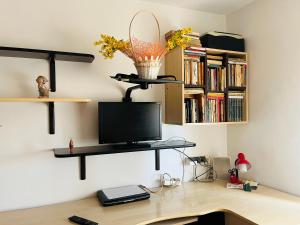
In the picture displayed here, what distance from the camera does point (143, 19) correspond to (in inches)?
91.1

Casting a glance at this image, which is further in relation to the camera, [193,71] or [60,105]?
[193,71]

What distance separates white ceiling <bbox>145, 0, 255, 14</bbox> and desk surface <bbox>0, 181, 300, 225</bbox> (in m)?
1.73

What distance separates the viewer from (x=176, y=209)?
1.77 m

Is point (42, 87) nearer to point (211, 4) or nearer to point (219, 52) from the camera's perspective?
point (219, 52)

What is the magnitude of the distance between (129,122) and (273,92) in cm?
127

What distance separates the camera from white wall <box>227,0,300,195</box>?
2.01 metres

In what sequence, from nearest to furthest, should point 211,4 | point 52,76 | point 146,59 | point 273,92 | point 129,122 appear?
point 146,59
point 52,76
point 129,122
point 273,92
point 211,4

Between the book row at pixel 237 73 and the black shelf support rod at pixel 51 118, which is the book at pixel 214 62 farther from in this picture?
the black shelf support rod at pixel 51 118

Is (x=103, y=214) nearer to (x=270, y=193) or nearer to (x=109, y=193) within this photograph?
(x=109, y=193)

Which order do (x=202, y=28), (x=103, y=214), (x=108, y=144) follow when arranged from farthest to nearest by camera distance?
(x=202, y=28)
(x=108, y=144)
(x=103, y=214)

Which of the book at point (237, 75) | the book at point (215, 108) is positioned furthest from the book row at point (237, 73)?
the book at point (215, 108)

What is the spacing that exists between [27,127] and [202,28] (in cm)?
188

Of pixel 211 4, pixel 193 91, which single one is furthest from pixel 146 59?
pixel 211 4

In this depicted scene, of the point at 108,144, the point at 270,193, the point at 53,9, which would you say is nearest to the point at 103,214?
the point at 108,144
